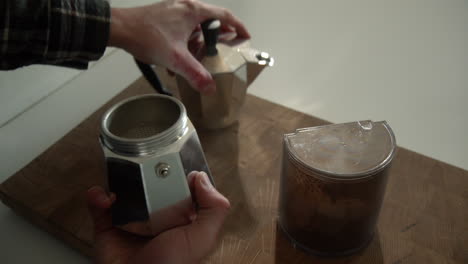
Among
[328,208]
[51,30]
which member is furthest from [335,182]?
[51,30]

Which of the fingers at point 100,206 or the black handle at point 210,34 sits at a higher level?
the black handle at point 210,34

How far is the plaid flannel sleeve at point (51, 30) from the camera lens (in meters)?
0.44

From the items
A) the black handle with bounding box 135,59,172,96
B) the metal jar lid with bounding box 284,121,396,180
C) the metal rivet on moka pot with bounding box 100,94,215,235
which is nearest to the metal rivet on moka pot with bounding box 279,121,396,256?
the metal jar lid with bounding box 284,121,396,180

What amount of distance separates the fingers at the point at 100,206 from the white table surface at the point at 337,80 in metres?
0.12

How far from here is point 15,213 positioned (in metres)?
0.58

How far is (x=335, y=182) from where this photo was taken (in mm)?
392

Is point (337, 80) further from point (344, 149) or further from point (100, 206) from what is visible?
point (100, 206)

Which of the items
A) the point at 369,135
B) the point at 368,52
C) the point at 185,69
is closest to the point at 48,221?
the point at 185,69

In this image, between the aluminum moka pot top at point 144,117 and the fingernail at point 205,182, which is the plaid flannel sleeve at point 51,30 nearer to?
the aluminum moka pot top at point 144,117

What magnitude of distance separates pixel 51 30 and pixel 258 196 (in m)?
0.33

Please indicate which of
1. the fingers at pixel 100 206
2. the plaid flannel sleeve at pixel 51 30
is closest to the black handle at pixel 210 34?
the plaid flannel sleeve at pixel 51 30

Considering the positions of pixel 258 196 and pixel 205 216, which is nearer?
pixel 205 216

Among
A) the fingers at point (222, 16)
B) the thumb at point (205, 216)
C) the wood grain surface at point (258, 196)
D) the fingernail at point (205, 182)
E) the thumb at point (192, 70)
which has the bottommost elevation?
the wood grain surface at point (258, 196)

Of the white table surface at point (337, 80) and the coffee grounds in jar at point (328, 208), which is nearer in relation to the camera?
the coffee grounds in jar at point (328, 208)
